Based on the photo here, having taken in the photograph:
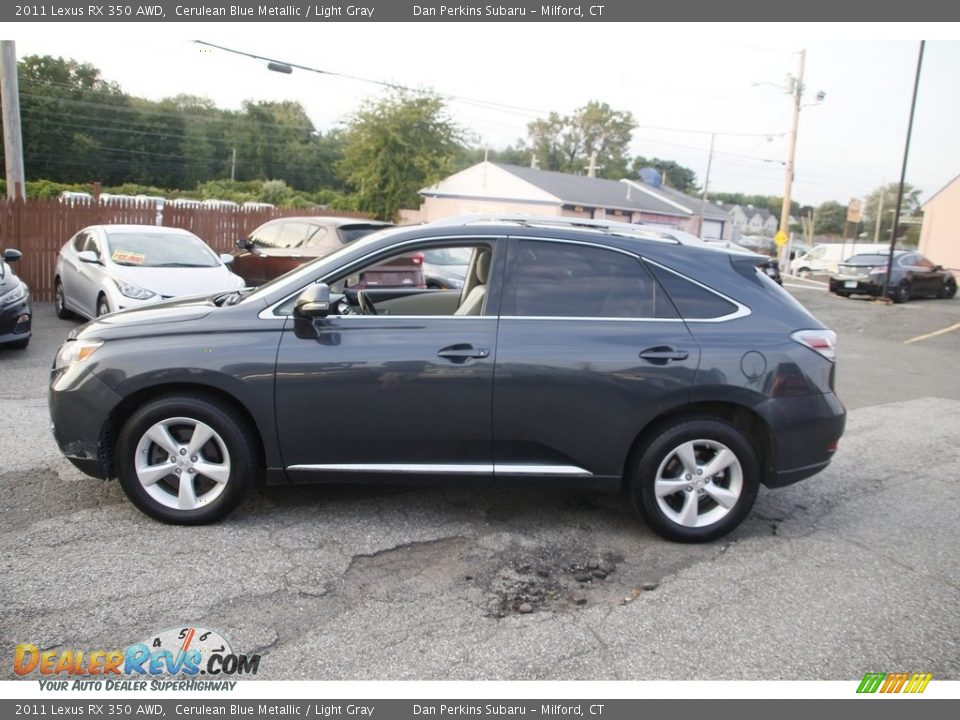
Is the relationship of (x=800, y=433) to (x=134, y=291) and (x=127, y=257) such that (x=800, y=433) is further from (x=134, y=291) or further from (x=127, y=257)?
(x=127, y=257)

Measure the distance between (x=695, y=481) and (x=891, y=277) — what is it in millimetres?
21283

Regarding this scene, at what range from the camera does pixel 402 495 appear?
4.96 metres

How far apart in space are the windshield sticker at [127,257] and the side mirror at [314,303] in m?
7.08

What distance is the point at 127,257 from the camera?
1027cm

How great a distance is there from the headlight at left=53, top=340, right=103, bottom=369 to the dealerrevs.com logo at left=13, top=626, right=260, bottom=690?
1.71 m

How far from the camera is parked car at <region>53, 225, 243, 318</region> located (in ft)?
32.0

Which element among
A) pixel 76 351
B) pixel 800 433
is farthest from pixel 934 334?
pixel 76 351

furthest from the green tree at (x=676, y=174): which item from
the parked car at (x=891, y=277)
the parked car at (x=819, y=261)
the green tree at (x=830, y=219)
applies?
the parked car at (x=891, y=277)

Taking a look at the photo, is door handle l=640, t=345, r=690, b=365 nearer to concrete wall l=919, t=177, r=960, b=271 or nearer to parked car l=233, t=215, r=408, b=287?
parked car l=233, t=215, r=408, b=287

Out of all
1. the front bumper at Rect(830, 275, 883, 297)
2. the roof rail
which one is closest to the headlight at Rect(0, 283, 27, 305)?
the roof rail

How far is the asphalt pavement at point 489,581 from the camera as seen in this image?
3248 mm

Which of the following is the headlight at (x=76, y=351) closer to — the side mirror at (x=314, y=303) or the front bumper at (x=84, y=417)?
the front bumper at (x=84, y=417)

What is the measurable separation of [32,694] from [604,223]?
3861 millimetres

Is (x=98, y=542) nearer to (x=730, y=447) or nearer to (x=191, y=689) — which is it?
(x=191, y=689)
